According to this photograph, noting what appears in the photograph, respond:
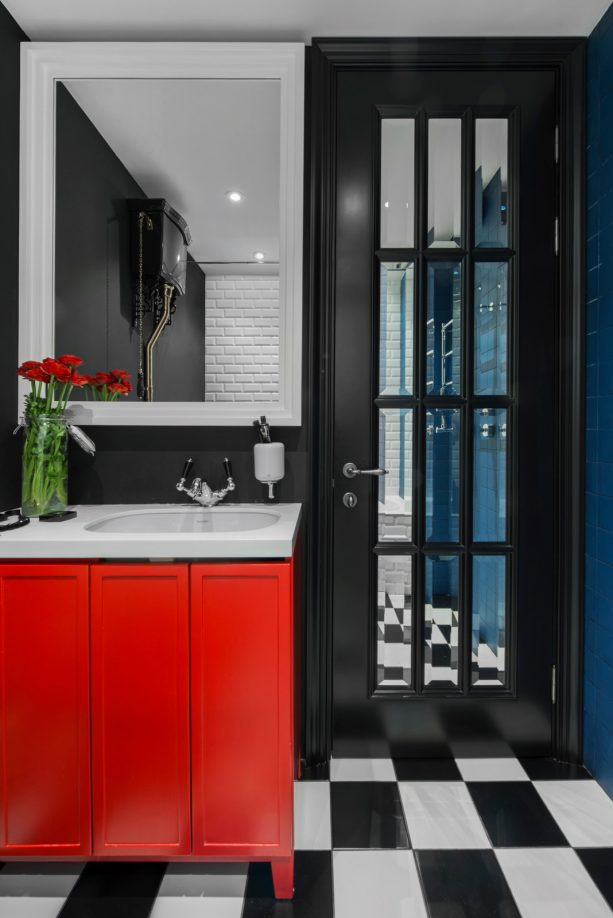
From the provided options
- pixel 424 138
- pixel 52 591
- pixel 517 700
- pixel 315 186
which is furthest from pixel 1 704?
pixel 424 138

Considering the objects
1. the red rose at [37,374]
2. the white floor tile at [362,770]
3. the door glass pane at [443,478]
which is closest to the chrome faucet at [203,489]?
the red rose at [37,374]

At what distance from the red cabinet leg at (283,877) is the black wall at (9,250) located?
47.5 inches

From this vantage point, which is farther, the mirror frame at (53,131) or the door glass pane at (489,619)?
the door glass pane at (489,619)

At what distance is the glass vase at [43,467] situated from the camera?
1.60 meters

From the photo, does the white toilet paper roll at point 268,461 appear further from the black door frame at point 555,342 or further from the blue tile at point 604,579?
the blue tile at point 604,579

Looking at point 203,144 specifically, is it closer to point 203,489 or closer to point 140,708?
point 203,489

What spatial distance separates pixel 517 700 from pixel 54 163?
2289 mm

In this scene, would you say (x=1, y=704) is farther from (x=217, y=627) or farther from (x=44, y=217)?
(x=44, y=217)

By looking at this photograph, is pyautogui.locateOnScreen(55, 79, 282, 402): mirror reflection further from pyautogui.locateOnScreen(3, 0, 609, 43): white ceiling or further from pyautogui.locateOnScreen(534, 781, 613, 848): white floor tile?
pyautogui.locateOnScreen(534, 781, 613, 848): white floor tile

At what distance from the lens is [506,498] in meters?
1.89

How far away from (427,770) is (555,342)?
56.6 inches

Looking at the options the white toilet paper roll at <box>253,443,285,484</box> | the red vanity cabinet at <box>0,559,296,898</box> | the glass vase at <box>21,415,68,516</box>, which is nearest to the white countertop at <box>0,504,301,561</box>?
the red vanity cabinet at <box>0,559,296,898</box>

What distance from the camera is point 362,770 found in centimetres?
180

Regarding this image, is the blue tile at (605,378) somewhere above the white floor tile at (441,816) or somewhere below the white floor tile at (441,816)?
above
